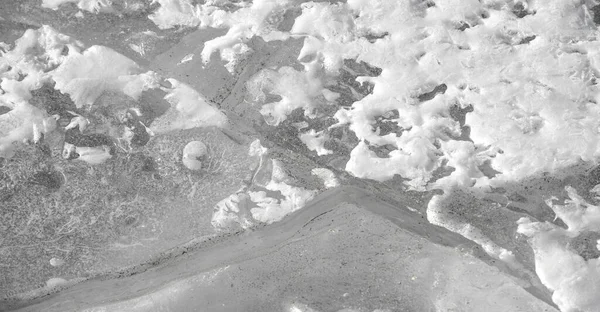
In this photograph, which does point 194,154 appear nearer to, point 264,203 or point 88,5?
point 264,203

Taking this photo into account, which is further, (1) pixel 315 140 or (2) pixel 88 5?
(2) pixel 88 5

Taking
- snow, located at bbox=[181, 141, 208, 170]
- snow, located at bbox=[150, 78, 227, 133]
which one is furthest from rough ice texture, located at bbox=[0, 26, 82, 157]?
snow, located at bbox=[181, 141, 208, 170]

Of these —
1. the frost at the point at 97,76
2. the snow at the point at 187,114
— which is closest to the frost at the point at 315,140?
the snow at the point at 187,114

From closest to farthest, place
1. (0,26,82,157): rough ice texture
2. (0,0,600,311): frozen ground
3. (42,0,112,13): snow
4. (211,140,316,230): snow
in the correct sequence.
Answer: (0,0,600,311): frozen ground < (211,140,316,230): snow < (0,26,82,157): rough ice texture < (42,0,112,13): snow

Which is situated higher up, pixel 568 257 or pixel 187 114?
pixel 187 114

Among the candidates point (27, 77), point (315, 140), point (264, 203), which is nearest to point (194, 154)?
point (264, 203)

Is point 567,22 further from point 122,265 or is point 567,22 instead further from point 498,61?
point 122,265

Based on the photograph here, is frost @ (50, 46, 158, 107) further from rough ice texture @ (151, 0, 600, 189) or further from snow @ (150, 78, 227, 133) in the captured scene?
rough ice texture @ (151, 0, 600, 189)

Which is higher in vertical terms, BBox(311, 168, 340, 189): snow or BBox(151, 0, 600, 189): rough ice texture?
BBox(151, 0, 600, 189): rough ice texture
